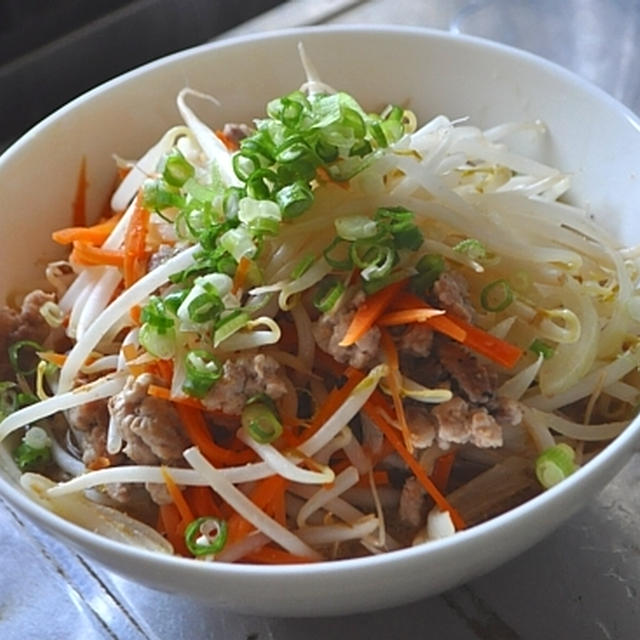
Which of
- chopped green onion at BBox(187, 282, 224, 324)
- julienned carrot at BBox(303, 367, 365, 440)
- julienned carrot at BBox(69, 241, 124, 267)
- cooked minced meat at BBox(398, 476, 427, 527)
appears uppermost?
chopped green onion at BBox(187, 282, 224, 324)

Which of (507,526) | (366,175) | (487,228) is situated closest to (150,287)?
(366,175)

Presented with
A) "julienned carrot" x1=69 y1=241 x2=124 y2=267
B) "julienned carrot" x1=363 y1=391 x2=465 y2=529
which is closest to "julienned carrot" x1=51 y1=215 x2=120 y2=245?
"julienned carrot" x1=69 y1=241 x2=124 y2=267

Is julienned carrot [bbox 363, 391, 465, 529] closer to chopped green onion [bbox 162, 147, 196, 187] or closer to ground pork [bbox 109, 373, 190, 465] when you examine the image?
ground pork [bbox 109, 373, 190, 465]

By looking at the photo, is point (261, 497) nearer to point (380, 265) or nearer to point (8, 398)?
point (380, 265)

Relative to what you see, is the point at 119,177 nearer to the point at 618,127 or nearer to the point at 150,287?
the point at 150,287

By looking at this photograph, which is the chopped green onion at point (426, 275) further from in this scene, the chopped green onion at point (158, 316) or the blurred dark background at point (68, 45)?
the blurred dark background at point (68, 45)

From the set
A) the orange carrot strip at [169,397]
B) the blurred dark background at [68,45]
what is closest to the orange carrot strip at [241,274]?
the orange carrot strip at [169,397]

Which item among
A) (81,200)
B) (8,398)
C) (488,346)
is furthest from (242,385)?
(81,200)

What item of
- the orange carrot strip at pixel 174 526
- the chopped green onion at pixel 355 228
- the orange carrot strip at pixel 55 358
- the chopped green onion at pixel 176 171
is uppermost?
the chopped green onion at pixel 176 171
